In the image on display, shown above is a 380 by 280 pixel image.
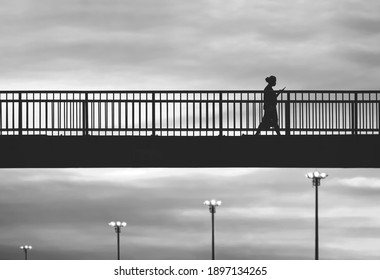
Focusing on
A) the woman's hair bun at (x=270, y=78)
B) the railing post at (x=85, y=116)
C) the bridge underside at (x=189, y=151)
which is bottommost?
the bridge underside at (x=189, y=151)

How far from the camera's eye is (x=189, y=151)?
34.6 metres

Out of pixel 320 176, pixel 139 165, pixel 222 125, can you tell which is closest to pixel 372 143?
pixel 222 125

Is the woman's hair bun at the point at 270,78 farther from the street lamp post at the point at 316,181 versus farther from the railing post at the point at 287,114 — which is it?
the street lamp post at the point at 316,181

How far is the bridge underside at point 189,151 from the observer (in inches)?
1363

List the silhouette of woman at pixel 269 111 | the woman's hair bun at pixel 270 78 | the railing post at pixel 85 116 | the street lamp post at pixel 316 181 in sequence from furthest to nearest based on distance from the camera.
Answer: the street lamp post at pixel 316 181
the woman's hair bun at pixel 270 78
the silhouette of woman at pixel 269 111
the railing post at pixel 85 116

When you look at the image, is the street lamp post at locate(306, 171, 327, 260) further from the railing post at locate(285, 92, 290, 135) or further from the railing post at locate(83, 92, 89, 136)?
the railing post at locate(83, 92, 89, 136)

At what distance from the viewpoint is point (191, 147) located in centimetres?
3459

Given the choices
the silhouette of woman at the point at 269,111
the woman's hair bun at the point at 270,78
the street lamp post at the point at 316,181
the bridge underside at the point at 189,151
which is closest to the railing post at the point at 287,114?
the silhouette of woman at the point at 269,111

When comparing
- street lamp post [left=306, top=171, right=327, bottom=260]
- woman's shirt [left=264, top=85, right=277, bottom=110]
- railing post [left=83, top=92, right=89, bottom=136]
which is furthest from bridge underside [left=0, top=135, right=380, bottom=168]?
street lamp post [left=306, top=171, right=327, bottom=260]

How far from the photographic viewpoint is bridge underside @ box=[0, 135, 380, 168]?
34.6 meters

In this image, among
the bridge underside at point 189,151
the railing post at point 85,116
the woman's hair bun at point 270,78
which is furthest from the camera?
the woman's hair bun at point 270,78

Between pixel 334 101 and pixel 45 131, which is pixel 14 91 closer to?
pixel 45 131

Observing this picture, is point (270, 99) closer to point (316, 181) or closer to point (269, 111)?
point (269, 111)

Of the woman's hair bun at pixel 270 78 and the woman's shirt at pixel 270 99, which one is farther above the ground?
the woman's hair bun at pixel 270 78
